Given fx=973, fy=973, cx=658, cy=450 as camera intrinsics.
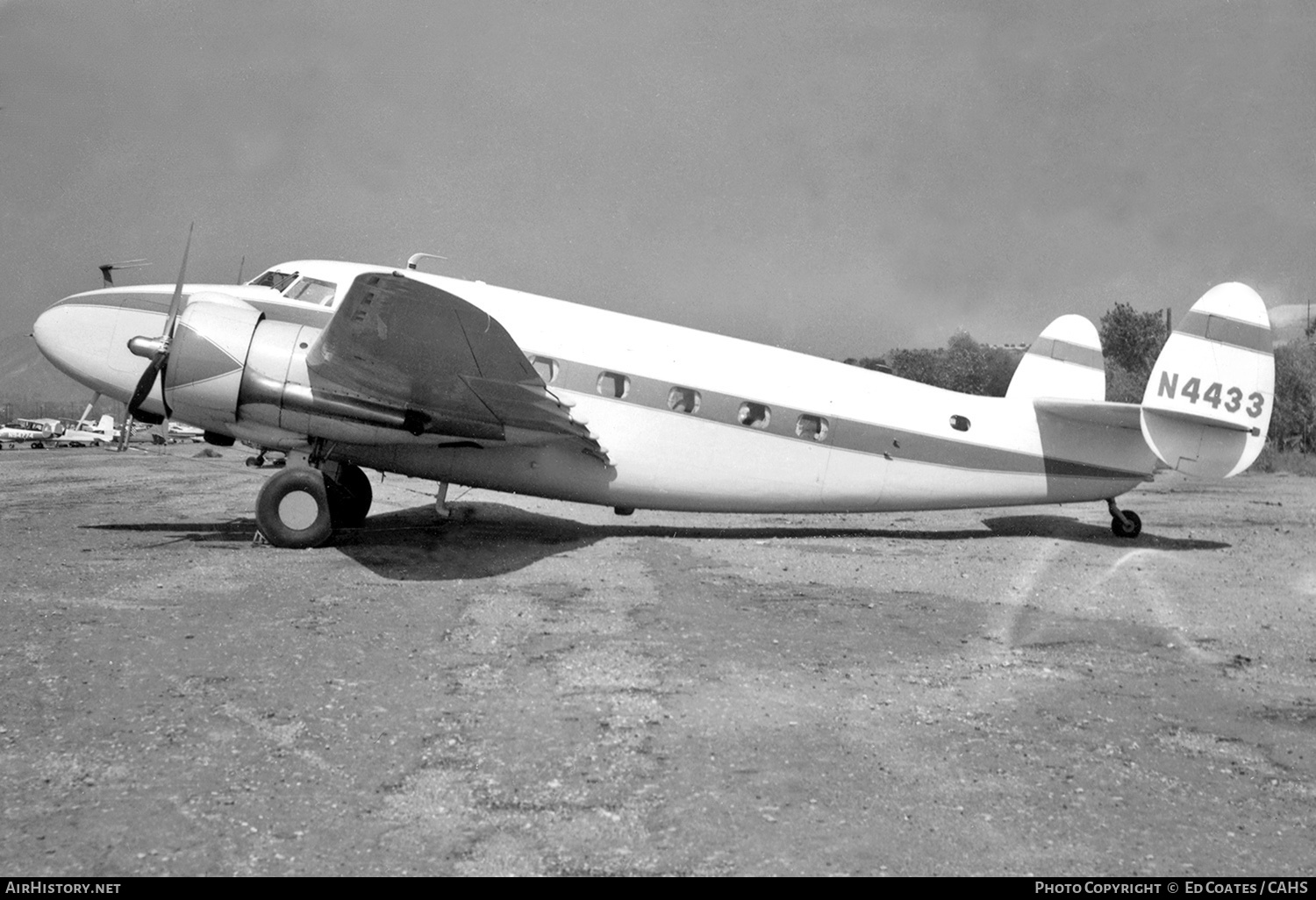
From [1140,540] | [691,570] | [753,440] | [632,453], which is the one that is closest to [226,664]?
[691,570]

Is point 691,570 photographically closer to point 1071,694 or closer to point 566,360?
point 566,360

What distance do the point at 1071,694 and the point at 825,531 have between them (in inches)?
284

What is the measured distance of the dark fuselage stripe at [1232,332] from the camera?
11633mm

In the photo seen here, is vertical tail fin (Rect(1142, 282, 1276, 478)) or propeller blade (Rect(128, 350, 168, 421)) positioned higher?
vertical tail fin (Rect(1142, 282, 1276, 478))

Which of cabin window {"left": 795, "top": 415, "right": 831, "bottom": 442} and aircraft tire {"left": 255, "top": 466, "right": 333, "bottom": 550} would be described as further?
cabin window {"left": 795, "top": 415, "right": 831, "bottom": 442}

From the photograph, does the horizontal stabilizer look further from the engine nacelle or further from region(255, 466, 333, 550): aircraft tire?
the engine nacelle

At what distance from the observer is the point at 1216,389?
11586 mm

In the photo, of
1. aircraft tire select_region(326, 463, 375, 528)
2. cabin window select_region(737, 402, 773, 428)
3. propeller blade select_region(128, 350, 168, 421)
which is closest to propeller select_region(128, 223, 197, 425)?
propeller blade select_region(128, 350, 168, 421)

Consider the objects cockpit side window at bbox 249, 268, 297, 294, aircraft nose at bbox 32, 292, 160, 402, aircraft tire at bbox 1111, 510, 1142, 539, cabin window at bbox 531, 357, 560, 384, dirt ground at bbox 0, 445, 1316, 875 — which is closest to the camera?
dirt ground at bbox 0, 445, 1316, 875

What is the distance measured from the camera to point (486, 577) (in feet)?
30.2

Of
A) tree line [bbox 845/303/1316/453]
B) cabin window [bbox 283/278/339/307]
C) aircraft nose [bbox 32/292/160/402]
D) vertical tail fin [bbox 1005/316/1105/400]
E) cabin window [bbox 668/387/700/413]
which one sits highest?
tree line [bbox 845/303/1316/453]

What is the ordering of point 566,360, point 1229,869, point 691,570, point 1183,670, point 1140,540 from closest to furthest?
point 1229,869
point 1183,670
point 691,570
point 566,360
point 1140,540

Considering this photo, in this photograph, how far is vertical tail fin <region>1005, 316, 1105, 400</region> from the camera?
1277 centimetres

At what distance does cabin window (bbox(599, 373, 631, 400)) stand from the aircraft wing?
65 cm
